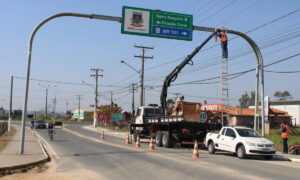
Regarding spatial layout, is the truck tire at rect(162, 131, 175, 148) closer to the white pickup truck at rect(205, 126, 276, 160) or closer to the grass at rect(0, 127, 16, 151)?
the white pickup truck at rect(205, 126, 276, 160)

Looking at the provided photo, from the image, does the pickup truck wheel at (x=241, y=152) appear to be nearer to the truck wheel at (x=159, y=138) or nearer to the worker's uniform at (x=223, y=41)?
the worker's uniform at (x=223, y=41)

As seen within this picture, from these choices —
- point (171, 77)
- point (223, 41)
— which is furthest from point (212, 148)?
point (171, 77)

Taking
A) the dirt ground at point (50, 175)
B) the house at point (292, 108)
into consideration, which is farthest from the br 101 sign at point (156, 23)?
the house at point (292, 108)

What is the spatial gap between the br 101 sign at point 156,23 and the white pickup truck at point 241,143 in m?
5.29

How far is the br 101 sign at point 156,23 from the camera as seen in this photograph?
17.5 meters

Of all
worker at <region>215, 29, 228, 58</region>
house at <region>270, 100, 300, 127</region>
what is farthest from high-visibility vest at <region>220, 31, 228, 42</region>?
house at <region>270, 100, 300, 127</region>

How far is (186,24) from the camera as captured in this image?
60.9 ft

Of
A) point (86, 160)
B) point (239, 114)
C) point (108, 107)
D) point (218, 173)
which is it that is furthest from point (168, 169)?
point (108, 107)

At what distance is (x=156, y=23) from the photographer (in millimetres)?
18047

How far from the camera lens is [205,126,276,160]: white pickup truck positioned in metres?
16.3

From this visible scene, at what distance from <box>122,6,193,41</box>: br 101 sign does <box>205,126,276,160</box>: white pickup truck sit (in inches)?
208

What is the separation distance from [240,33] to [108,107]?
6341 cm

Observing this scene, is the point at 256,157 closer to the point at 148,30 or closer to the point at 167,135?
the point at 167,135

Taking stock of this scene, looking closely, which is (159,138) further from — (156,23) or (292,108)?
(292,108)
